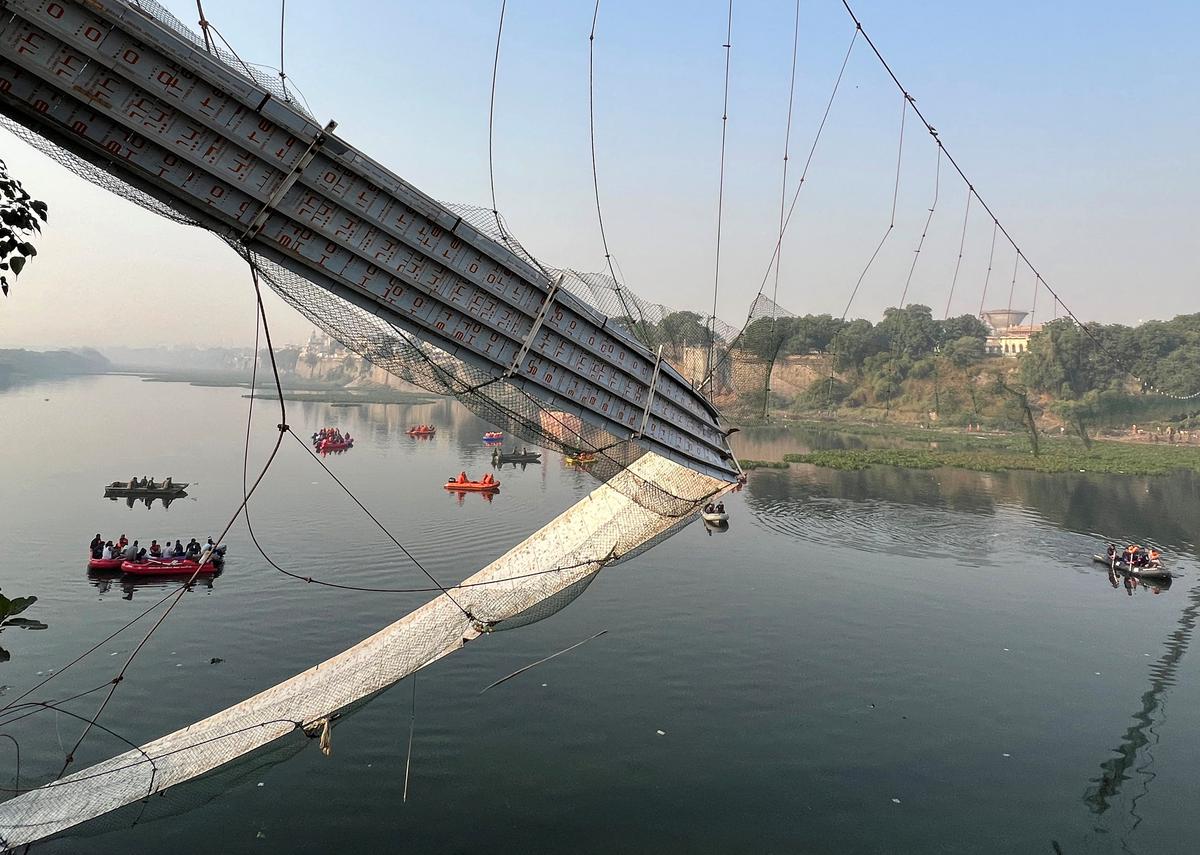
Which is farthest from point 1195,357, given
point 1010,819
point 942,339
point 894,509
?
point 1010,819

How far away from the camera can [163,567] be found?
27312 millimetres

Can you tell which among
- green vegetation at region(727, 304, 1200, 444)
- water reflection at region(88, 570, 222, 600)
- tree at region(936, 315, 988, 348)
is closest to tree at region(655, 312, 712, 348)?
water reflection at region(88, 570, 222, 600)

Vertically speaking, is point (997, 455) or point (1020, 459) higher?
point (997, 455)

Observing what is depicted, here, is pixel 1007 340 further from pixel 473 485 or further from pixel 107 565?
pixel 107 565

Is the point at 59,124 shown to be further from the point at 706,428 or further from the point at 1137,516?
the point at 1137,516

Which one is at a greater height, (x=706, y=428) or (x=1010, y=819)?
(x=706, y=428)

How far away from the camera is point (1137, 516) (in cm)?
4422

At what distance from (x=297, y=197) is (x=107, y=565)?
74.7 ft

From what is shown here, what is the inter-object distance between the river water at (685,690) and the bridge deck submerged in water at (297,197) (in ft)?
21.1

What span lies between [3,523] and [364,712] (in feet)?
90.4

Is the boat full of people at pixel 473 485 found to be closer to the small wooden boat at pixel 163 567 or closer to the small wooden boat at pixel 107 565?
the small wooden boat at pixel 163 567

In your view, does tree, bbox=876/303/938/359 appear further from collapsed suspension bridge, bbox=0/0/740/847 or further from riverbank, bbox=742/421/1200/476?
collapsed suspension bridge, bbox=0/0/740/847

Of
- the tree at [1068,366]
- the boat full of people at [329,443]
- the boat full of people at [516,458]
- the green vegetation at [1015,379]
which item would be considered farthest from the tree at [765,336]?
the tree at [1068,366]

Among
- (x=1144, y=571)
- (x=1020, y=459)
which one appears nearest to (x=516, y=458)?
(x=1020, y=459)
